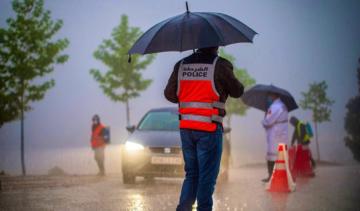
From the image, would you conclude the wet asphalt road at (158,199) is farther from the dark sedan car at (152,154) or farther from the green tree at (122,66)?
the green tree at (122,66)

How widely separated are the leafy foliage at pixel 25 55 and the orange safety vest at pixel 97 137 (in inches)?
253

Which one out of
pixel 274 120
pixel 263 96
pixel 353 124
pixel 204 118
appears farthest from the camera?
pixel 353 124

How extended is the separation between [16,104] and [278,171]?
1513 cm

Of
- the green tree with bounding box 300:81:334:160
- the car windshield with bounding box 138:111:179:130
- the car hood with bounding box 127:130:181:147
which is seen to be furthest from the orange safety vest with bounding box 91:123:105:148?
the green tree with bounding box 300:81:334:160

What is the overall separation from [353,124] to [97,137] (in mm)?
35213

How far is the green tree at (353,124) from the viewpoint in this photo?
47.6m

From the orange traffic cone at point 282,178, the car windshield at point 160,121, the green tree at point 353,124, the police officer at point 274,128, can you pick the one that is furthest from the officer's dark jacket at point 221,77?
the green tree at point 353,124

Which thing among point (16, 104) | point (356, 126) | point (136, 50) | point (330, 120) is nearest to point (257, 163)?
point (330, 120)

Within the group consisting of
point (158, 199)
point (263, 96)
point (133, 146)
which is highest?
point (263, 96)

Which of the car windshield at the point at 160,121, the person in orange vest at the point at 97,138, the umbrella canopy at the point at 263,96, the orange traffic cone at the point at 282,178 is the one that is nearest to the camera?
the orange traffic cone at the point at 282,178

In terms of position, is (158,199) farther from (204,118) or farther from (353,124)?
(353,124)

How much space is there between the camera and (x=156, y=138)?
12.0 m

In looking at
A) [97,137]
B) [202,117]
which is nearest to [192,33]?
[202,117]

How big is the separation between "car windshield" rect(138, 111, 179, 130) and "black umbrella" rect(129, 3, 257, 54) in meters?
6.89
